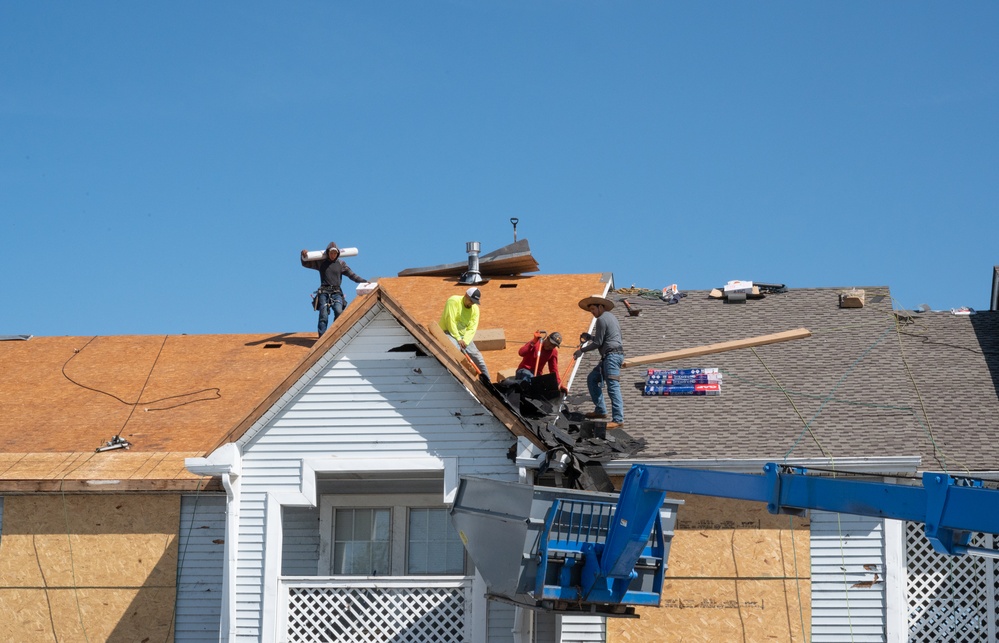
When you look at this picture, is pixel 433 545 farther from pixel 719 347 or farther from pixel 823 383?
pixel 823 383

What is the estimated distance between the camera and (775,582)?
47.9ft

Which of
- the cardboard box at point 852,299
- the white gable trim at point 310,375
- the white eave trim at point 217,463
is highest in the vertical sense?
the cardboard box at point 852,299

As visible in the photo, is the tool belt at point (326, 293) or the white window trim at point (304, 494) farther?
the tool belt at point (326, 293)

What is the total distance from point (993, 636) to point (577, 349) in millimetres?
6406

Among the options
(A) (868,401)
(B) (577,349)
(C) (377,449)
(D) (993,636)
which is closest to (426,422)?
(C) (377,449)

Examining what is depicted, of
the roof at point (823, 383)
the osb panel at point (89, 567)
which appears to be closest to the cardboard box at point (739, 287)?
the roof at point (823, 383)

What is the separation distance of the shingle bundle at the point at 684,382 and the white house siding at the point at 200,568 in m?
5.89

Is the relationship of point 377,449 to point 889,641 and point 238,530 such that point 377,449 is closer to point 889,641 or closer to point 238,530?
point 238,530

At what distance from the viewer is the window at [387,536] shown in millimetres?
16547

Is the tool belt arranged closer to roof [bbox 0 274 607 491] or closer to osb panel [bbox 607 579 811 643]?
roof [bbox 0 274 607 491]

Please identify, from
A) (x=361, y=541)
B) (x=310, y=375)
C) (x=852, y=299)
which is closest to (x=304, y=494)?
Answer: (x=310, y=375)

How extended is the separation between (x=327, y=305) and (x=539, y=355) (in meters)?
5.77

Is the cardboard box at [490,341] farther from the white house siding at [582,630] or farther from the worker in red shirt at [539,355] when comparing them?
the white house siding at [582,630]

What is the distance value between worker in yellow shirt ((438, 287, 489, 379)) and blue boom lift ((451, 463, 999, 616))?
13.2 feet
